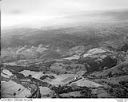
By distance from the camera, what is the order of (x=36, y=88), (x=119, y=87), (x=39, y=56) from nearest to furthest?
(x=119, y=87) < (x=36, y=88) < (x=39, y=56)

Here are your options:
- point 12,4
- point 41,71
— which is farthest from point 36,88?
point 12,4

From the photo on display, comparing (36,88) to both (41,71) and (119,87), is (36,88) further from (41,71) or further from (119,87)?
(119,87)

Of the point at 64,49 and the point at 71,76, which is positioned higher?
the point at 64,49

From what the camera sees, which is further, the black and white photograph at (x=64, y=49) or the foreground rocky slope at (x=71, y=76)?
the black and white photograph at (x=64, y=49)

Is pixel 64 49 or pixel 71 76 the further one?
pixel 64 49

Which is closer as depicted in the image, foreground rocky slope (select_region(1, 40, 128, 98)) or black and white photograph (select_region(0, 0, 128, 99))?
foreground rocky slope (select_region(1, 40, 128, 98))

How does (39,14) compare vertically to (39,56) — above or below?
above

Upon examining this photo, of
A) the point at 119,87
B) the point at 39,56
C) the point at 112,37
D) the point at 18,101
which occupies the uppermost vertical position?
the point at 112,37

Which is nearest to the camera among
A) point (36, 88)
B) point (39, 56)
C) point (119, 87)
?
point (119, 87)
